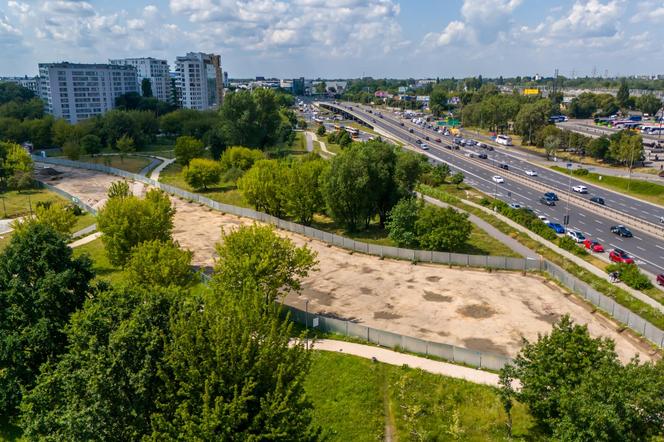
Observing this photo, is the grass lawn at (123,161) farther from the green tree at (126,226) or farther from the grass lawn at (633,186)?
the grass lawn at (633,186)

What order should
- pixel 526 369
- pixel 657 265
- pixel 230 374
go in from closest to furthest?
pixel 230 374 → pixel 526 369 → pixel 657 265

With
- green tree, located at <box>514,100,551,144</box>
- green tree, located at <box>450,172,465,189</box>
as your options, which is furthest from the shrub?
green tree, located at <box>514,100,551,144</box>

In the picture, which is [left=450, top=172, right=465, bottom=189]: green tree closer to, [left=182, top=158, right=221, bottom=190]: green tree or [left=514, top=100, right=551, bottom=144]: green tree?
[left=182, top=158, right=221, bottom=190]: green tree

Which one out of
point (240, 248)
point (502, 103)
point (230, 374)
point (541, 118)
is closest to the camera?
point (230, 374)

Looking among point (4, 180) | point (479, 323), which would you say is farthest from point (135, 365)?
point (4, 180)

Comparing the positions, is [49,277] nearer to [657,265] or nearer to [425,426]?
[425,426]

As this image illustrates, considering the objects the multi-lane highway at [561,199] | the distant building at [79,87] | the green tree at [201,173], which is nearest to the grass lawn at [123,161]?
the green tree at [201,173]
